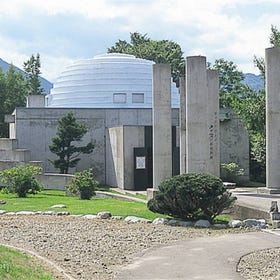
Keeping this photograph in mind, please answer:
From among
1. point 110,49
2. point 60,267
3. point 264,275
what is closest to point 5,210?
point 60,267

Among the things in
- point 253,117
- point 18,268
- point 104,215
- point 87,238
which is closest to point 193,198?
point 104,215

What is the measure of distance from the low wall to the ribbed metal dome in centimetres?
1605

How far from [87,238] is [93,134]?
30045 millimetres

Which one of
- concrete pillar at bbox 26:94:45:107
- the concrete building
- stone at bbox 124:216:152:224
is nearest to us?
stone at bbox 124:216:152:224

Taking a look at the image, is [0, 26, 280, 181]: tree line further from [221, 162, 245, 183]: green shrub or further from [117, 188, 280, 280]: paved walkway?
[117, 188, 280, 280]: paved walkway

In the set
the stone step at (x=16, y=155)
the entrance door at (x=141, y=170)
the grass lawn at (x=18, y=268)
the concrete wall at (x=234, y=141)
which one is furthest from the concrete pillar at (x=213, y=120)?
the grass lawn at (x=18, y=268)

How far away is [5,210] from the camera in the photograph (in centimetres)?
2412

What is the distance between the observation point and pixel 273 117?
2792 cm

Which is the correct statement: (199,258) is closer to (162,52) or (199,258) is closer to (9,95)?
(9,95)

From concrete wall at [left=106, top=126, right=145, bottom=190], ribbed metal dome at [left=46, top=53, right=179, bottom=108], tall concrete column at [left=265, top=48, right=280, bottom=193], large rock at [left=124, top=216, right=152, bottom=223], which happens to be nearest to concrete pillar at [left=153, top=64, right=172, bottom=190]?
tall concrete column at [left=265, top=48, right=280, bottom=193]

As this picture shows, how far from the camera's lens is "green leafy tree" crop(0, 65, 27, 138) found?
61594 mm

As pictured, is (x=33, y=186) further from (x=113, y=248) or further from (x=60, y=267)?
(x=60, y=267)

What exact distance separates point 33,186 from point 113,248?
18110 mm

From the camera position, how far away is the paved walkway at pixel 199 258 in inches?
482
